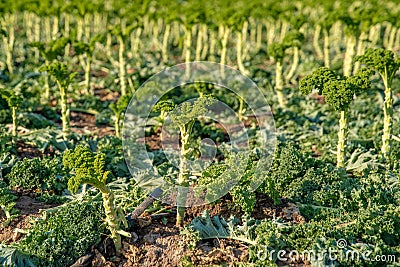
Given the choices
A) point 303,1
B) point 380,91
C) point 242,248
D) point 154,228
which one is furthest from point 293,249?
point 303,1

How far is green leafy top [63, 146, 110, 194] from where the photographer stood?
19.1ft

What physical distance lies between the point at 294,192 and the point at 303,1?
490 inches

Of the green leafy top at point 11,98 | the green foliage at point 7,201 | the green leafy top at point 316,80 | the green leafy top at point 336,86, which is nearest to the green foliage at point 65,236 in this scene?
the green foliage at point 7,201

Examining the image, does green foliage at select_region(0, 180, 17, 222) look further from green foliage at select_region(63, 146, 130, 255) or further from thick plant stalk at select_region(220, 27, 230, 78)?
thick plant stalk at select_region(220, 27, 230, 78)

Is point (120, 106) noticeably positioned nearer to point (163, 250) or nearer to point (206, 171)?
point (206, 171)

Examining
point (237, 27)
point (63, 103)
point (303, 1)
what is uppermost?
point (303, 1)

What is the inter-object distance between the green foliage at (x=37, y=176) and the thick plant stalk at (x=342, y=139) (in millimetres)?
4100

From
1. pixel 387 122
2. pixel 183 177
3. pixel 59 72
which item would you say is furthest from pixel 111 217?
pixel 387 122

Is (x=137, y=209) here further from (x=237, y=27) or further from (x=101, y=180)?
(x=237, y=27)

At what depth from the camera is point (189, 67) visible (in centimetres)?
1279

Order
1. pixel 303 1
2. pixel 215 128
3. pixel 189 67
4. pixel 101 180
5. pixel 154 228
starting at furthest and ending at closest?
1. pixel 303 1
2. pixel 189 67
3. pixel 215 128
4. pixel 154 228
5. pixel 101 180

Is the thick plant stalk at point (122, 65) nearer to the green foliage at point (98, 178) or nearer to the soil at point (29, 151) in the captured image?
the soil at point (29, 151)

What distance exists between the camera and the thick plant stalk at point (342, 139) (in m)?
7.67

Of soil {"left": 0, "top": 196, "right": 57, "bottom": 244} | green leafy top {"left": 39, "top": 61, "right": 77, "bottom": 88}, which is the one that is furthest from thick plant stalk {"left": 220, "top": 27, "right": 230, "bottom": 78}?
soil {"left": 0, "top": 196, "right": 57, "bottom": 244}
